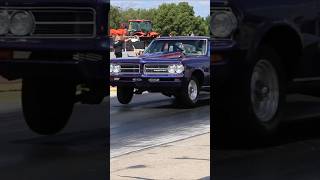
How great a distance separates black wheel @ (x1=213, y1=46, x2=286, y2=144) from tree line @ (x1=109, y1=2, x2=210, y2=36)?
0.69ft

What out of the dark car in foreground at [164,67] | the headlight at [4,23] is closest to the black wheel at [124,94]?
the dark car in foreground at [164,67]

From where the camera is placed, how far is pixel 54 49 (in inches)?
84.3

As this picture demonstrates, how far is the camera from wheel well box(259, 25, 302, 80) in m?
2.06

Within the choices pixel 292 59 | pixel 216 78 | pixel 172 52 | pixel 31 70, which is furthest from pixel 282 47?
pixel 31 70

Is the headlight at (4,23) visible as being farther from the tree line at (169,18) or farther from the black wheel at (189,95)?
the black wheel at (189,95)

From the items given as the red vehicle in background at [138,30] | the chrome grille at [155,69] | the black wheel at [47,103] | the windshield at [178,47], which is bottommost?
the black wheel at [47,103]

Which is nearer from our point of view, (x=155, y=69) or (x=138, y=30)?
(x=138, y=30)

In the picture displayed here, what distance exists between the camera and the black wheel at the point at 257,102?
2055mm

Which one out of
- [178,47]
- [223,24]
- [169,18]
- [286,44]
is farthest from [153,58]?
[286,44]

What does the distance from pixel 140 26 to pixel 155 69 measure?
413 millimetres

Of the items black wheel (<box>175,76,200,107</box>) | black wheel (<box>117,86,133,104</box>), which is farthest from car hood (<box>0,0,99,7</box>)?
black wheel (<box>175,76,200,107</box>)

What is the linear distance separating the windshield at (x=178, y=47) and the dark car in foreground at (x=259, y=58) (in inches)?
5.3

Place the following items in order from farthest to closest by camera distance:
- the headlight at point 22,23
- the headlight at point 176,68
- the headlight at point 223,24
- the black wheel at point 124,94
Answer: the headlight at point 176,68
the black wheel at point 124,94
the headlight at point 22,23
the headlight at point 223,24

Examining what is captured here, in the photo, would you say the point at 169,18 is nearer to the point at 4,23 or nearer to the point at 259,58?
the point at 259,58
